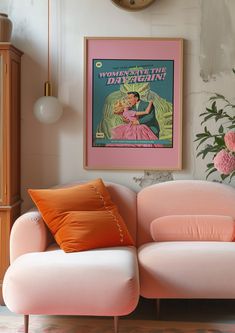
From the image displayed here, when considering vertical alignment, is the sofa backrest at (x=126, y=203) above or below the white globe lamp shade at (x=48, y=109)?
below

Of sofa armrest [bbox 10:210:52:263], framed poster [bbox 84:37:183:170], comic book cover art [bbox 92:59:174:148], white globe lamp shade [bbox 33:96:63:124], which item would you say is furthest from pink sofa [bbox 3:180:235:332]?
white globe lamp shade [bbox 33:96:63:124]

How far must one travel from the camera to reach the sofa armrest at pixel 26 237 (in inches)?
119

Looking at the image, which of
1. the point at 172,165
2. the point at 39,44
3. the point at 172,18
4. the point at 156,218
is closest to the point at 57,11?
the point at 39,44

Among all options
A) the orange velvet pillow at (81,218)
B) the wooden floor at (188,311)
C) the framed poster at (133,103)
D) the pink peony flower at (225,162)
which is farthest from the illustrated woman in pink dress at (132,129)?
the wooden floor at (188,311)

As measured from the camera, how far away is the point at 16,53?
3492 mm

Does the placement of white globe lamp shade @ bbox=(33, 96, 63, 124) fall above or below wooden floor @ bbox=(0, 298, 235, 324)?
above

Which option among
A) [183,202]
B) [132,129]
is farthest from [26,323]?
[132,129]

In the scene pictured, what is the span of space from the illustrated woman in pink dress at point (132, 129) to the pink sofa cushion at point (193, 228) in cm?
62

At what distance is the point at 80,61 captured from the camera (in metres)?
3.66

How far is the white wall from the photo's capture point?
364cm

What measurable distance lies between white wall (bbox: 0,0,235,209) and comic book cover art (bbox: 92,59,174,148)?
0.13 m

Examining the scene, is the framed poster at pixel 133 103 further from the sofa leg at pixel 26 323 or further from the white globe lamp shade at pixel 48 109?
the sofa leg at pixel 26 323

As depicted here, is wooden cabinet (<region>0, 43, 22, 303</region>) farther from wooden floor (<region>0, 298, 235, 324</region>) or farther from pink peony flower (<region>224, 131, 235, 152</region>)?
pink peony flower (<region>224, 131, 235, 152</region>)

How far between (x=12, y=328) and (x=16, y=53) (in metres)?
1.86
